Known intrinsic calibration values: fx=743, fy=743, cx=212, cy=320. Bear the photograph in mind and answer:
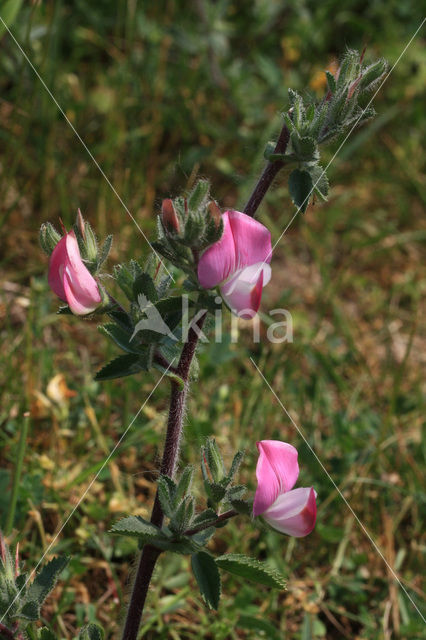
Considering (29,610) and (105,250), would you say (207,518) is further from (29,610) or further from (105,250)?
(105,250)

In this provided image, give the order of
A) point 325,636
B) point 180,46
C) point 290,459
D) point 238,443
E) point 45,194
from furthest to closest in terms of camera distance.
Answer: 1. point 180,46
2. point 45,194
3. point 238,443
4. point 325,636
5. point 290,459

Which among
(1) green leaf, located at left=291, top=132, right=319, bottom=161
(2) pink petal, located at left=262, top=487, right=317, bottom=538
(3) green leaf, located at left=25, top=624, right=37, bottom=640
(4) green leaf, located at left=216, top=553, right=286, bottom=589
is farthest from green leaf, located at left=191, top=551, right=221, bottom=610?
(1) green leaf, located at left=291, top=132, right=319, bottom=161

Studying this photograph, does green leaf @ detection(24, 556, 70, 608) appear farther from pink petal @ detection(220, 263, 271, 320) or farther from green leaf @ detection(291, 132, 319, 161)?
green leaf @ detection(291, 132, 319, 161)

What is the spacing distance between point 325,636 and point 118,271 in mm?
963

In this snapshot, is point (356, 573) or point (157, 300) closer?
Answer: point (157, 300)

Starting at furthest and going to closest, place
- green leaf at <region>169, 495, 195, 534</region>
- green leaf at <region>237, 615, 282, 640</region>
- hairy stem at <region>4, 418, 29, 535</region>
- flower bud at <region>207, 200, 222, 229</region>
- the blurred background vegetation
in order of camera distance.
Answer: the blurred background vegetation, green leaf at <region>237, 615, 282, 640</region>, hairy stem at <region>4, 418, 29, 535</region>, green leaf at <region>169, 495, 195, 534</region>, flower bud at <region>207, 200, 222, 229</region>

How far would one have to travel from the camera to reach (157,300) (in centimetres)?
103

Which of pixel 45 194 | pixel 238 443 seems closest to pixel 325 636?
pixel 238 443

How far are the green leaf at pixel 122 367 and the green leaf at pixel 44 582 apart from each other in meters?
0.27

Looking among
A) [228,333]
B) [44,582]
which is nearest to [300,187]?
[44,582]

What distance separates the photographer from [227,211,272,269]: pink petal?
0.97m

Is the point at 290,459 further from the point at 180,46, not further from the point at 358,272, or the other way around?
the point at 180,46

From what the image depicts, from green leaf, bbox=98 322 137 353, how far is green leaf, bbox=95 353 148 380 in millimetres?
11

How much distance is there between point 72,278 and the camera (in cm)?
97
